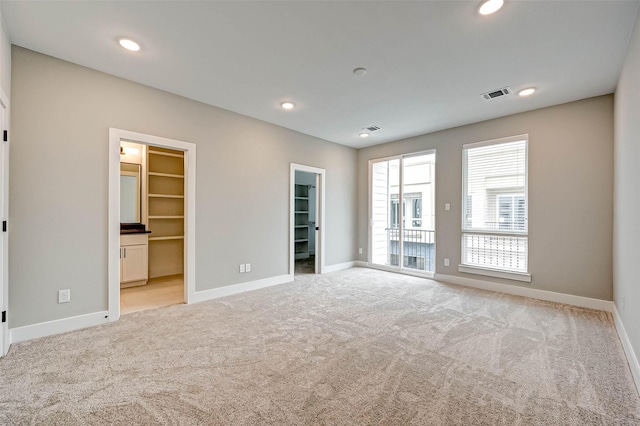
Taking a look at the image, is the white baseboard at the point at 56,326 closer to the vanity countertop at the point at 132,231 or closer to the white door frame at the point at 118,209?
the white door frame at the point at 118,209

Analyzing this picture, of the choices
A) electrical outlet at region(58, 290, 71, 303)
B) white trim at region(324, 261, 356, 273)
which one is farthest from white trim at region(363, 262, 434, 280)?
electrical outlet at region(58, 290, 71, 303)

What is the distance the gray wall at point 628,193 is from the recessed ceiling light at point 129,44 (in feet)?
13.4

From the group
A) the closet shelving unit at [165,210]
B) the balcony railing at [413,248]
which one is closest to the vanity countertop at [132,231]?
the closet shelving unit at [165,210]

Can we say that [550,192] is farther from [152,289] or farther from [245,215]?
[152,289]

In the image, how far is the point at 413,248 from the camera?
6086 mm

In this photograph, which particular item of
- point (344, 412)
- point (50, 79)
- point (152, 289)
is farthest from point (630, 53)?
point (152, 289)

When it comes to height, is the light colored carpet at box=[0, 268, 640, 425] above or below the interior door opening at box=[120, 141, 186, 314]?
below

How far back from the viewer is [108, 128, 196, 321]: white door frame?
3.10 m

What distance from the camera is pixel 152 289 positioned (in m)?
4.41

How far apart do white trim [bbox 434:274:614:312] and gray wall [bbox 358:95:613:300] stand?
0.22 feet

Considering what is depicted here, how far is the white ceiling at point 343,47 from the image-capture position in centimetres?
213

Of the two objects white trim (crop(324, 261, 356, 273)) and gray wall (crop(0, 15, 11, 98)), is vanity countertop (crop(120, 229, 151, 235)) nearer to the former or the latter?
gray wall (crop(0, 15, 11, 98))

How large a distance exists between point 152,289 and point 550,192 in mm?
6063

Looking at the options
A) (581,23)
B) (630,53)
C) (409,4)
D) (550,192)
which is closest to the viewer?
(409,4)
